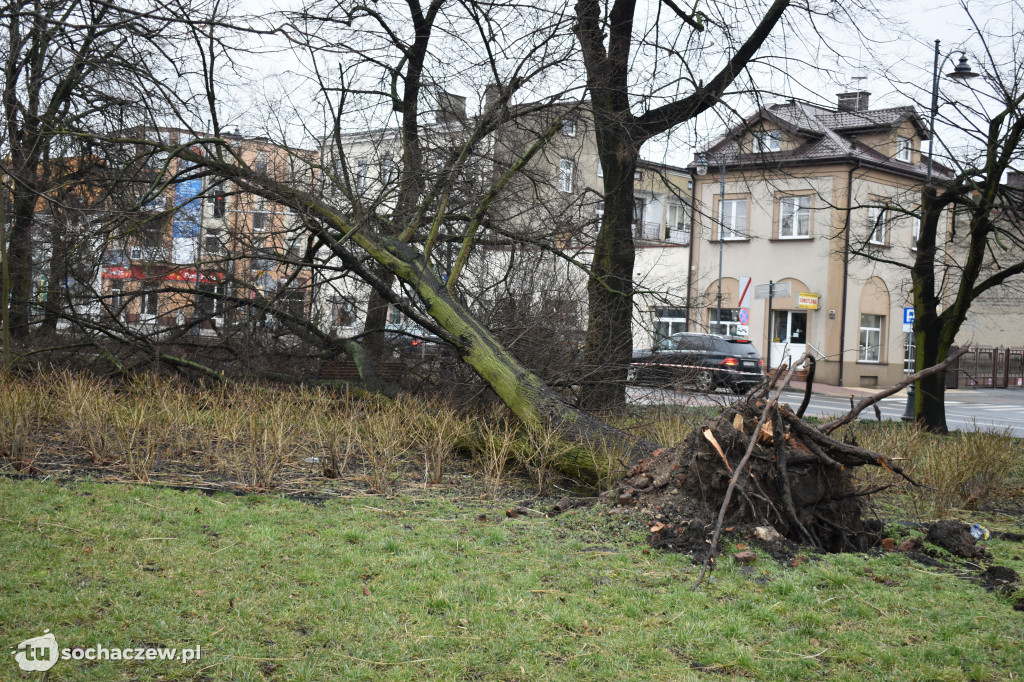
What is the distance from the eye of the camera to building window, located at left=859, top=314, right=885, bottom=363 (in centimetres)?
3531

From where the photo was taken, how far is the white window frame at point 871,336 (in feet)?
116

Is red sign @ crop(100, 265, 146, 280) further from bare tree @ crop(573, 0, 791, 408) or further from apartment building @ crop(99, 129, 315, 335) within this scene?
bare tree @ crop(573, 0, 791, 408)

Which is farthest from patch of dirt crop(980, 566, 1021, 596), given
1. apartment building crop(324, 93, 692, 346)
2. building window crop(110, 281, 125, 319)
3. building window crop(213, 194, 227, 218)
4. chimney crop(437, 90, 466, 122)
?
building window crop(110, 281, 125, 319)

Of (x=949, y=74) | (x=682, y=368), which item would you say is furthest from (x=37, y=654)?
(x=949, y=74)

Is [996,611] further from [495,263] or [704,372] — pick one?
[495,263]

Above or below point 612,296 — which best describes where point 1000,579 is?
below

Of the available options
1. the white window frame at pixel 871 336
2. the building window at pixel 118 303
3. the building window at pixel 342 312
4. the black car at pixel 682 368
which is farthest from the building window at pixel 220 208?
the white window frame at pixel 871 336

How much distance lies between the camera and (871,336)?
35.7 metres

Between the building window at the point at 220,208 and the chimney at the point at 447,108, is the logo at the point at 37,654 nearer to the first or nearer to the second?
the building window at the point at 220,208

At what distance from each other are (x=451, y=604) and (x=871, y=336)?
1359 inches

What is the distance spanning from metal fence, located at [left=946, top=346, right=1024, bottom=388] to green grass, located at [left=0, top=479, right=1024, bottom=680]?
3765 cm

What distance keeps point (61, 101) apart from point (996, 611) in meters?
12.7

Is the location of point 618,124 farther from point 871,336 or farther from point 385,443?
point 871,336

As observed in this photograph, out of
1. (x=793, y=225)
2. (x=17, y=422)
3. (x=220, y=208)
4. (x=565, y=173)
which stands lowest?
(x=17, y=422)
